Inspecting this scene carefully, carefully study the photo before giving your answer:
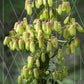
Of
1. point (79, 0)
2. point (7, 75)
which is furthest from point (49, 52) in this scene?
point (7, 75)

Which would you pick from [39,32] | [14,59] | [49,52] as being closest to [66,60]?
[14,59]

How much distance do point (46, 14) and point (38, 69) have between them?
21cm

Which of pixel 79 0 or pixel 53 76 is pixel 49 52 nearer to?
pixel 53 76

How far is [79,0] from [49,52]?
13.0 inches

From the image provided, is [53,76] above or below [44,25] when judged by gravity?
below

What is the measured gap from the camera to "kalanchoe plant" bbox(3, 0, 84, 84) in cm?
79

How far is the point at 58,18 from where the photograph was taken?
33.5 inches

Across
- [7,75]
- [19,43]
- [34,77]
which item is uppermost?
[19,43]

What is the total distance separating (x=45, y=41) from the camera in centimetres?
85

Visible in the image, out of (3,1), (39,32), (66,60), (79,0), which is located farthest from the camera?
(3,1)

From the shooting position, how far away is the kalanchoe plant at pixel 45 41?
31.2 inches

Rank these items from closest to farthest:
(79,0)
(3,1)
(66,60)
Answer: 1. (79,0)
2. (66,60)
3. (3,1)

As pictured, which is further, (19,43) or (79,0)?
(79,0)

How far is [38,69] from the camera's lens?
86cm
